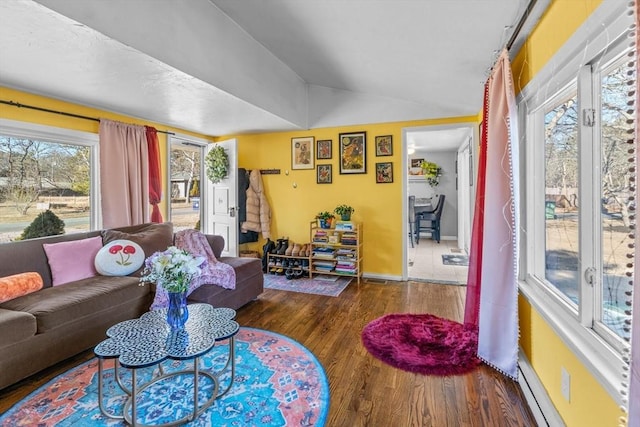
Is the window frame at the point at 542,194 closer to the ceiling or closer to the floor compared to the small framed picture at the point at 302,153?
closer to the floor

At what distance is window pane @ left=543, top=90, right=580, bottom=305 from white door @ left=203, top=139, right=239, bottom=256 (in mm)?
3712

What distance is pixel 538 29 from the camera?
178 cm

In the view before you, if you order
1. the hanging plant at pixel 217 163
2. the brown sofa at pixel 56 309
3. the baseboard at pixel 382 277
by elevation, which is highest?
the hanging plant at pixel 217 163

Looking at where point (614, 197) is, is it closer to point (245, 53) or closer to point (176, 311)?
point (176, 311)

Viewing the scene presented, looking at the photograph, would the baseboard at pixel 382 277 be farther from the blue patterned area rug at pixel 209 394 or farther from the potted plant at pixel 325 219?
the blue patterned area rug at pixel 209 394

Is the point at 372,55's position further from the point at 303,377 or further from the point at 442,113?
the point at 303,377

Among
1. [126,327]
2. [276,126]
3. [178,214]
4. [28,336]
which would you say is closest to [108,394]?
[126,327]

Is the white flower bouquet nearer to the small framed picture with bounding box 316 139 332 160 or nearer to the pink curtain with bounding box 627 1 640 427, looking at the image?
the pink curtain with bounding box 627 1 640 427

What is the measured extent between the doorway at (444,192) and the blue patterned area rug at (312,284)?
927 millimetres

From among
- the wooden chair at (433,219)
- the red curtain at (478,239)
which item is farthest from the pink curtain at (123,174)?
the wooden chair at (433,219)

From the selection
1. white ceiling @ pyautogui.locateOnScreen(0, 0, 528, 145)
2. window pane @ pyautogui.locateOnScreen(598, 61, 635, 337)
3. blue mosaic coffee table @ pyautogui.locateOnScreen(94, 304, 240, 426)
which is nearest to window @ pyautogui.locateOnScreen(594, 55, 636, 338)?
window pane @ pyautogui.locateOnScreen(598, 61, 635, 337)

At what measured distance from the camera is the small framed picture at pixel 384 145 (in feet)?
14.3

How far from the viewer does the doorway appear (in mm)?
4371

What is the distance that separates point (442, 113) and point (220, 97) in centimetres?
269
